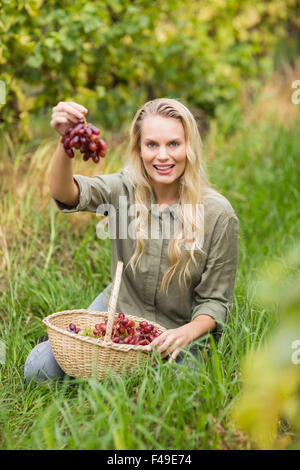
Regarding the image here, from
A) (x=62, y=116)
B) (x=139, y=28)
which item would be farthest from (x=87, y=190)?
(x=139, y=28)

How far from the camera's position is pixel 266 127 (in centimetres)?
539

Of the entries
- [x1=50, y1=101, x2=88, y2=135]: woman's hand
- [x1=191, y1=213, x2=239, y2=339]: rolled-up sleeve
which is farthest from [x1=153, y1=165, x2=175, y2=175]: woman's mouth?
[x1=50, y1=101, x2=88, y2=135]: woman's hand

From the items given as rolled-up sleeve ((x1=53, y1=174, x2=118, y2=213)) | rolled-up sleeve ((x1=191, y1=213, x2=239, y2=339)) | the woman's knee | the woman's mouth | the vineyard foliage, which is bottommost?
the woman's knee

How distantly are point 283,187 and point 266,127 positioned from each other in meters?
1.36

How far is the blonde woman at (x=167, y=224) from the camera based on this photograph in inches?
88.6

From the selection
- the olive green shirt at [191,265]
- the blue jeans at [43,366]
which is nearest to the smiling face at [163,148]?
the olive green shirt at [191,265]

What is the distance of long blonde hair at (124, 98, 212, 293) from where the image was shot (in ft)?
7.43

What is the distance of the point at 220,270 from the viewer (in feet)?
7.55

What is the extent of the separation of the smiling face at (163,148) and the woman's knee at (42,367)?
0.91m

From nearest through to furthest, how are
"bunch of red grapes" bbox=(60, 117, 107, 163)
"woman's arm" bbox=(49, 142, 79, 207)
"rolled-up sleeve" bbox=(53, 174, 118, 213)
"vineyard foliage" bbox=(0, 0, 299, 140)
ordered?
"bunch of red grapes" bbox=(60, 117, 107, 163)
"woman's arm" bbox=(49, 142, 79, 207)
"rolled-up sleeve" bbox=(53, 174, 118, 213)
"vineyard foliage" bbox=(0, 0, 299, 140)

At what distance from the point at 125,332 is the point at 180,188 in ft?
2.29

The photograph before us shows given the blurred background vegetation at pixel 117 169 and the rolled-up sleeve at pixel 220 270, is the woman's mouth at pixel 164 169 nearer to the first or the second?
the rolled-up sleeve at pixel 220 270

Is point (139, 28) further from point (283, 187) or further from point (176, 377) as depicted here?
point (176, 377)

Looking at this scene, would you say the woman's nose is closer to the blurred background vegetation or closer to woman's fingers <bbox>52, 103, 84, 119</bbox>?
woman's fingers <bbox>52, 103, 84, 119</bbox>
